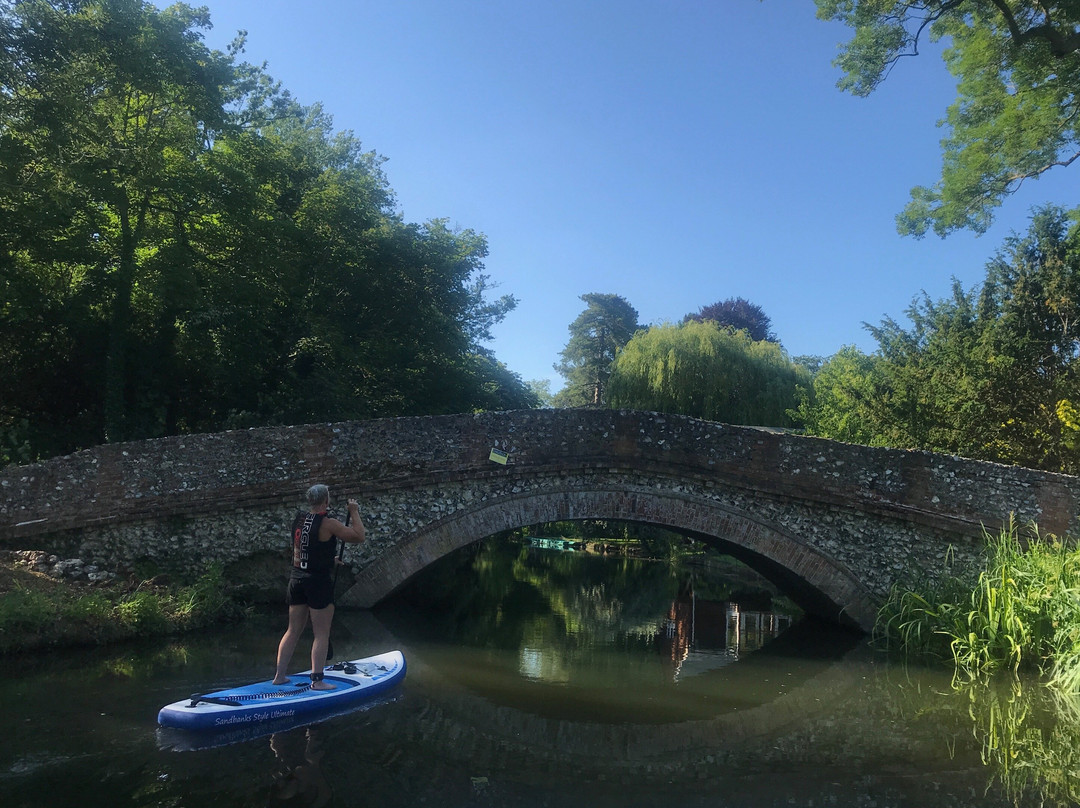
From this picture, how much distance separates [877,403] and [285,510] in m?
11.7

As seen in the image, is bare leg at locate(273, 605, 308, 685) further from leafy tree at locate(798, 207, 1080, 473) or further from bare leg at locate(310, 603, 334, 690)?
leafy tree at locate(798, 207, 1080, 473)

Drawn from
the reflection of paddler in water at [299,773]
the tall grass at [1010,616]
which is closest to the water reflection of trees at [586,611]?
the tall grass at [1010,616]

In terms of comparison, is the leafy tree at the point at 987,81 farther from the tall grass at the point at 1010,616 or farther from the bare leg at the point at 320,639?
the bare leg at the point at 320,639

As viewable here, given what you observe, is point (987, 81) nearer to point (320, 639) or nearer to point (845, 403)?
point (845, 403)

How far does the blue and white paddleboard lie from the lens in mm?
5309

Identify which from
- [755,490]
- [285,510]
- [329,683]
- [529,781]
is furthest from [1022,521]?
[285,510]

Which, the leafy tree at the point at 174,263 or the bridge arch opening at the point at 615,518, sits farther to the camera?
the leafy tree at the point at 174,263

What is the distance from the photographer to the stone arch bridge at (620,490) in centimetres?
1009

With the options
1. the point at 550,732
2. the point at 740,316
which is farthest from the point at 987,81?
the point at 740,316

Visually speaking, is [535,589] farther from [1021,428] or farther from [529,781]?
[529,781]

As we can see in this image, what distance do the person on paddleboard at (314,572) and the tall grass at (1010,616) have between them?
6.88 meters

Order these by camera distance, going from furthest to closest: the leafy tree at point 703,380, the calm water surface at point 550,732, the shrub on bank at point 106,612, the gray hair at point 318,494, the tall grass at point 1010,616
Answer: the leafy tree at point 703,380 < the tall grass at point 1010,616 < the shrub on bank at point 106,612 < the gray hair at point 318,494 < the calm water surface at point 550,732

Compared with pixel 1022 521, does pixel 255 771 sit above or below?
below

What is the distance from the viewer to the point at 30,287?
1258 centimetres
